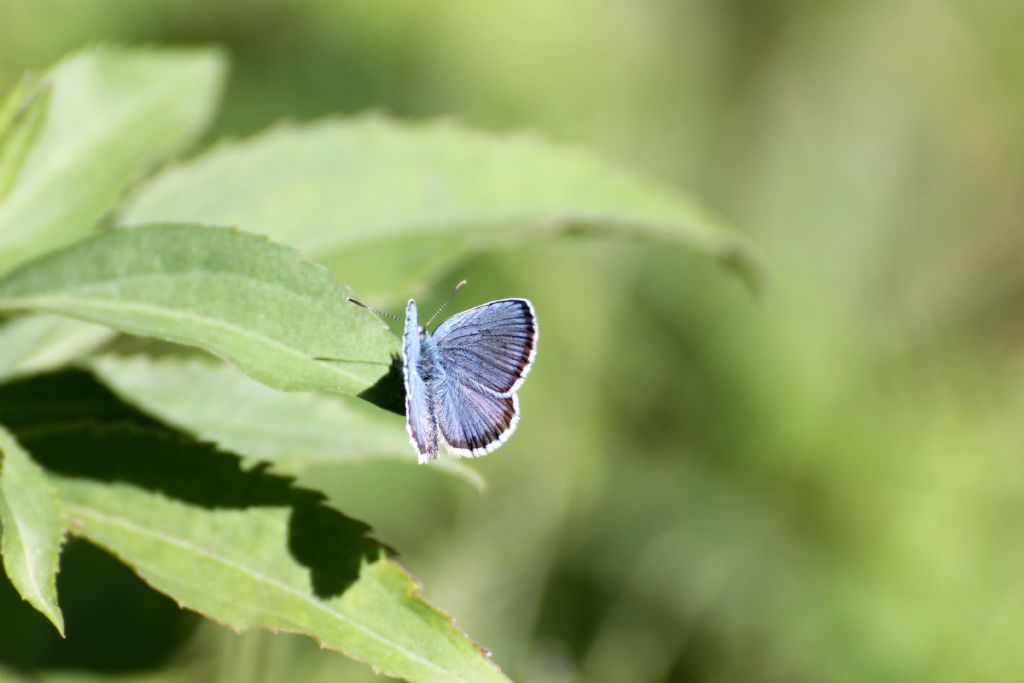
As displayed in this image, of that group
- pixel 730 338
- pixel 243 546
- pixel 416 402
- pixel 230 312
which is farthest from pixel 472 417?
pixel 730 338

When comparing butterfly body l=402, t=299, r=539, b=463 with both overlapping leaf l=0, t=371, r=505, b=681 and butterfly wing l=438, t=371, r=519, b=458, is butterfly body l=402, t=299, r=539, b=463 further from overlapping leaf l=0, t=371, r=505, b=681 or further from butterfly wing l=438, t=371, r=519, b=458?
overlapping leaf l=0, t=371, r=505, b=681

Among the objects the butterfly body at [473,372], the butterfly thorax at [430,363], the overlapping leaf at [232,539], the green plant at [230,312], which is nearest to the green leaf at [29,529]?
the green plant at [230,312]

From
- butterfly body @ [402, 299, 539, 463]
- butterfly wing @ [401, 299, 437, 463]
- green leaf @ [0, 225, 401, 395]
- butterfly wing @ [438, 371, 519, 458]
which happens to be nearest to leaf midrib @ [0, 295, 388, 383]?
green leaf @ [0, 225, 401, 395]

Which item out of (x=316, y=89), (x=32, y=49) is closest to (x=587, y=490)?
(x=316, y=89)

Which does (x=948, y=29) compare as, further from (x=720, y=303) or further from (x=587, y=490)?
(x=587, y=490)

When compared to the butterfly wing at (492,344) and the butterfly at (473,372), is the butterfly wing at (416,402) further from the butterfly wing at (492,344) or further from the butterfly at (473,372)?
the butterfly wing at (492,344)

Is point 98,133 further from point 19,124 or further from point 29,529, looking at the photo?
point 29,529

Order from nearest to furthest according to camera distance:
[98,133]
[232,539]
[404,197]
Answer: [232,539] < [98,133] < [404,197]

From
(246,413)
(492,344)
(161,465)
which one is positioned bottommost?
(161,465)
